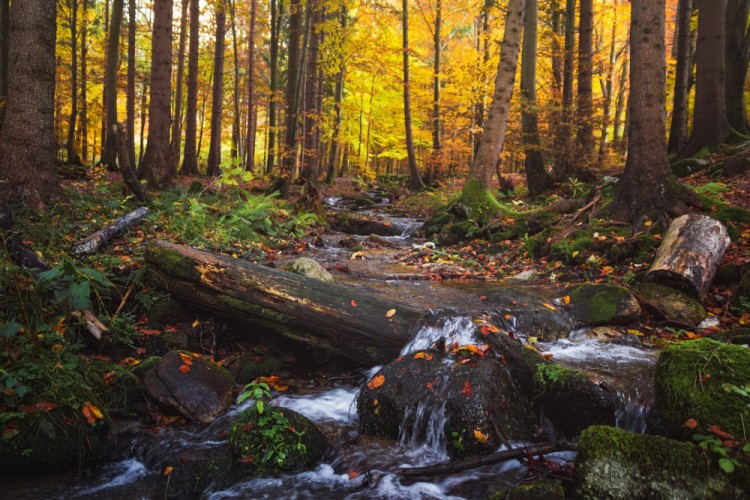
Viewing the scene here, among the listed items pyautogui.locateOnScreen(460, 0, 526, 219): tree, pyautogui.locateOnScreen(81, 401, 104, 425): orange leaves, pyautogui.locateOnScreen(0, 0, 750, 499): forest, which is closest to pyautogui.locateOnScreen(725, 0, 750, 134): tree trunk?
pyautogui.locateOnScreen(0, 0, 750, 499): forest

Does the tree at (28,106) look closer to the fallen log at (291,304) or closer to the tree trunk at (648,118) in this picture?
the fallen log at (291,304)

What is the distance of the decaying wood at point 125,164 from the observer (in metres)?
8.69

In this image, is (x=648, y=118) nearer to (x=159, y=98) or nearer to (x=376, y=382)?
(x=376, y=382)

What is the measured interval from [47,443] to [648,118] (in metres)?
8.90

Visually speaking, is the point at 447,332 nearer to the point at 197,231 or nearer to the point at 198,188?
the point at 197,231

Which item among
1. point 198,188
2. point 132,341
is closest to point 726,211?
point 132,341

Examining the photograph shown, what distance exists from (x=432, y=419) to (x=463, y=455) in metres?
0.38

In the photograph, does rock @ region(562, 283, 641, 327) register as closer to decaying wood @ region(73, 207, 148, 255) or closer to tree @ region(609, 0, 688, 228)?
tree @ region(609, 0, 688, 228)

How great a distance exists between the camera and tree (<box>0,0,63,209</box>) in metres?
6.79

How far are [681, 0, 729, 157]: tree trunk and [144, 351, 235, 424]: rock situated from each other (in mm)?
13205

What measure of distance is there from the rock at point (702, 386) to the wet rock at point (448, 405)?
3.72 ft

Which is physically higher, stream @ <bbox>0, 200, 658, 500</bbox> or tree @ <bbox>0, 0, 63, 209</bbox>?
tree @ <bbox>0, 0, 63, 209</bbox>

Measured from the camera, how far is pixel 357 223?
13.5m

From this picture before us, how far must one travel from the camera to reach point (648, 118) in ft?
24.0
